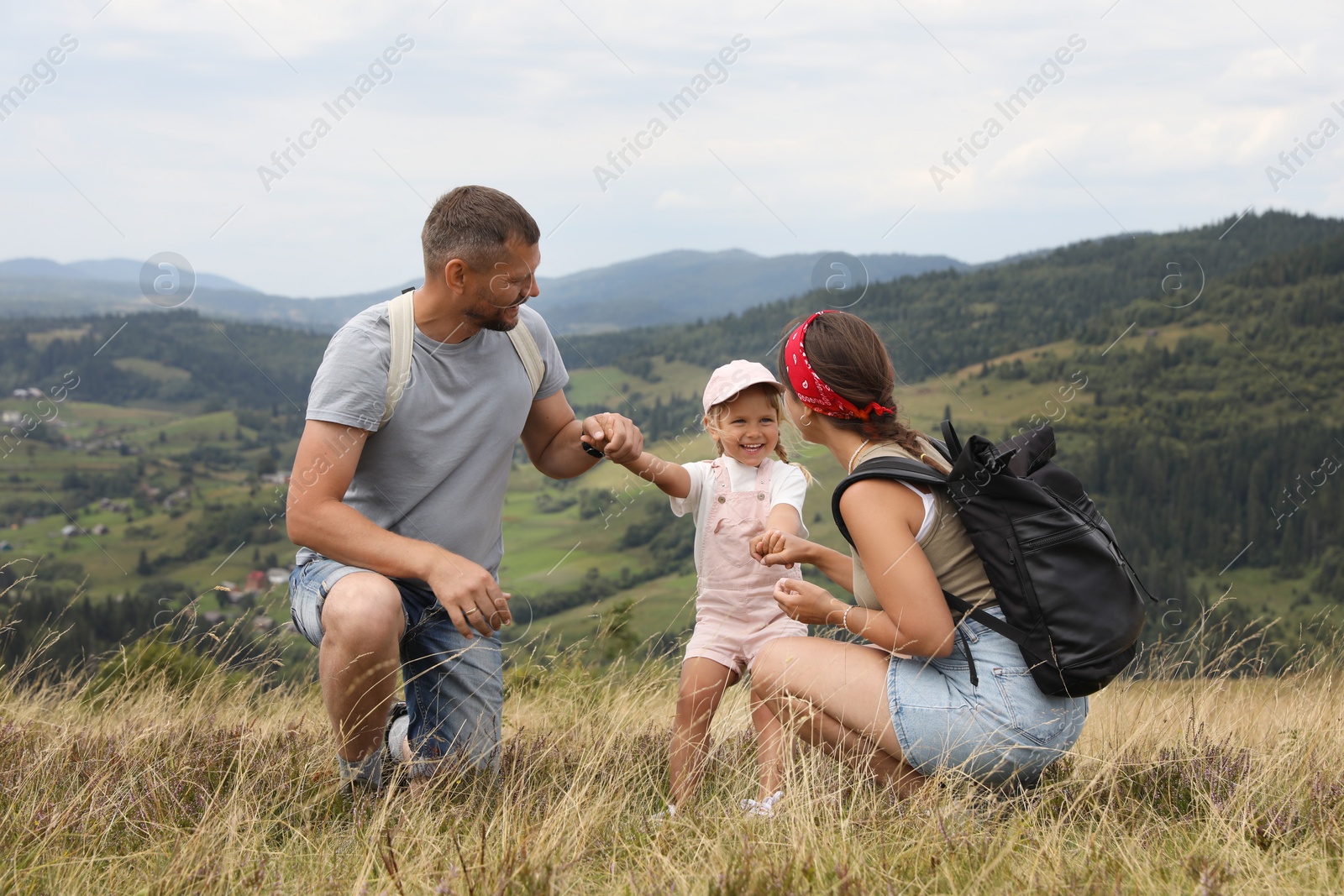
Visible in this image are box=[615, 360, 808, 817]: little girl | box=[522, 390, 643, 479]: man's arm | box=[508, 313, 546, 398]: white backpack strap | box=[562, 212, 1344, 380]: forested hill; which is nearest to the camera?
box=[615, 360, 808, 817]: little girl

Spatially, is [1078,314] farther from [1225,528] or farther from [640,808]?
[640,808]

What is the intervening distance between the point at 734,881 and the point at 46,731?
3.00m

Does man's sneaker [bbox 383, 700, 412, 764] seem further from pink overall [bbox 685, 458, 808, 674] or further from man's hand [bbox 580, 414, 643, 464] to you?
man's hand [bbox 580, 414, 643, 464]

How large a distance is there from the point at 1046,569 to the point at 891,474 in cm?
49

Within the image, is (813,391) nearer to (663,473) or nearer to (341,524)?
(663,473)

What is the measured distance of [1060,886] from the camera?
2.06 meters

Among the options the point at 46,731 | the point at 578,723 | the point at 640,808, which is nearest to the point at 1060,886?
the point at 640,808

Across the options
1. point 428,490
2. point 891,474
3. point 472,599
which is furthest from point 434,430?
point 891,474

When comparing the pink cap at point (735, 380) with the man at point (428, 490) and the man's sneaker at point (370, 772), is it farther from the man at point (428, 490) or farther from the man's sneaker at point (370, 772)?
the man's sneaker at point (370, 772)

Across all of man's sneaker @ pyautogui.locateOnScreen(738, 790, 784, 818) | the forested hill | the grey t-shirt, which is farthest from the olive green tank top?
the forested hill

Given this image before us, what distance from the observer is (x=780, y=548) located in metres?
2.91

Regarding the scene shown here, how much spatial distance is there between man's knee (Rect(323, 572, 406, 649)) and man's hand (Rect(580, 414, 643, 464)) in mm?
920

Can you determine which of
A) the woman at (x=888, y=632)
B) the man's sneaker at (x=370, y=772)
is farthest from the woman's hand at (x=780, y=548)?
the man's sneaker at (x=370, y=772)

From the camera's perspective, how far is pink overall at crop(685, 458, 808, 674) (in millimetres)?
3312
